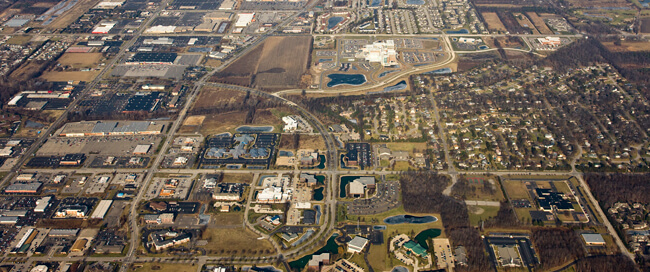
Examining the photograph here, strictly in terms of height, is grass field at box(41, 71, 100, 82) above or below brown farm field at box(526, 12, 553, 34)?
above

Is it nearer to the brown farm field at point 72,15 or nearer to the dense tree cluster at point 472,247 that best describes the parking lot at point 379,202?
the dense tree cluster at point 472,247

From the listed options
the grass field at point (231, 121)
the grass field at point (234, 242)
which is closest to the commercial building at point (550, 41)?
the grass field at point (231, 121)

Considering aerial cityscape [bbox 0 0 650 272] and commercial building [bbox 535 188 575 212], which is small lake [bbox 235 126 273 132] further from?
commercial building [bbox 535 188 575 212]

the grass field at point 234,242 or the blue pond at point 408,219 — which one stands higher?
the grass field at point 234,242

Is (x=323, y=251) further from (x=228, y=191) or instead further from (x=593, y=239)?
(x=593, y=239)

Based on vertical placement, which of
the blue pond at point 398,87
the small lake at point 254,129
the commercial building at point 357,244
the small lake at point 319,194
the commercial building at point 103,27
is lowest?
the blue pond at point 398,87

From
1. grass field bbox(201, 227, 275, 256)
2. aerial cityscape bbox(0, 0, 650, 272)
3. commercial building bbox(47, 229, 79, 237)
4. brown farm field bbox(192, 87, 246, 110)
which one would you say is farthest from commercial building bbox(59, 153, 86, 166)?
grass field bbox(201, 227, 275, 256)

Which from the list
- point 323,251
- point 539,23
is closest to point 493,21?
point 539,23

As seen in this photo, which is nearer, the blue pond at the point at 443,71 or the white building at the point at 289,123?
the white building at the point at 289,123
